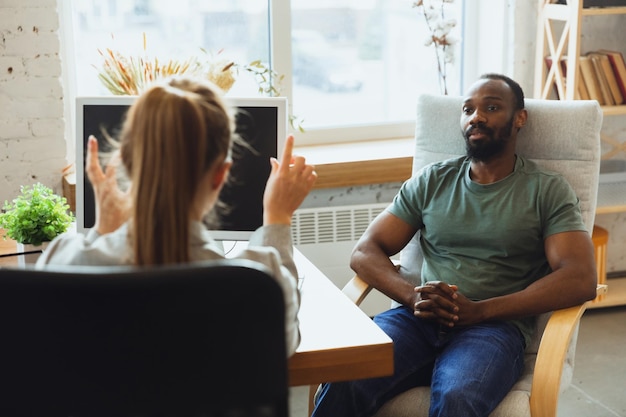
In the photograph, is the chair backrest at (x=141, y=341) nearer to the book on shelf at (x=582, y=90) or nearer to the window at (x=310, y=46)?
the window at (x=310, y=46)

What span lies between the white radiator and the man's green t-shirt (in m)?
0.85

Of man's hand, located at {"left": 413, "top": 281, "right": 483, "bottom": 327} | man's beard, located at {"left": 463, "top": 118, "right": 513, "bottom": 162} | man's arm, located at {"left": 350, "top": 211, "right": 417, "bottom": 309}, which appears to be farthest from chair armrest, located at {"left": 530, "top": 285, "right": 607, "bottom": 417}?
man's beard, located at {"left": 463, "top": 118, "right": 513, "bottom": 162}

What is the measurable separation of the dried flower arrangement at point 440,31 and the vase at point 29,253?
1.87 meters

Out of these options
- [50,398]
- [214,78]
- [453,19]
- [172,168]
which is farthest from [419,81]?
[50,398]

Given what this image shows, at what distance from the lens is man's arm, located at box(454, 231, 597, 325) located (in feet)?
7.20

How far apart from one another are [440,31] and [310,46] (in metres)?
0.52

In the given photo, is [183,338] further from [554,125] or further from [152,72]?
[554,125]

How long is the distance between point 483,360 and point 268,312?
122 cm

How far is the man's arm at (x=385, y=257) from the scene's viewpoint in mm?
2379

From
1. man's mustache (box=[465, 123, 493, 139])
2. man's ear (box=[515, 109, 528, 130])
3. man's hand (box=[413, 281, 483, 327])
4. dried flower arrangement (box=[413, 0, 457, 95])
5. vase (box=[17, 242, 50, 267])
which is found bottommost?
man's hand (box=[413, 281, 483, 327])

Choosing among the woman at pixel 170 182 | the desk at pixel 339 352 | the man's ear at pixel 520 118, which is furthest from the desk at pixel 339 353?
the man's ear at pixel 520 118

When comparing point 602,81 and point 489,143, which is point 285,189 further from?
point 602,81

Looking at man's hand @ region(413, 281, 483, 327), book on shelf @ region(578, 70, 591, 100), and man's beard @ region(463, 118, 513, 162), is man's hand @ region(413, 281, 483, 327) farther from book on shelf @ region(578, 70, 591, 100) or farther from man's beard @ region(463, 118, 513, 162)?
book on shelf @ region(578, 70, 591, 100)

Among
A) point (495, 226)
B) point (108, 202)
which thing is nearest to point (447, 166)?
Result: point (495, 226)
